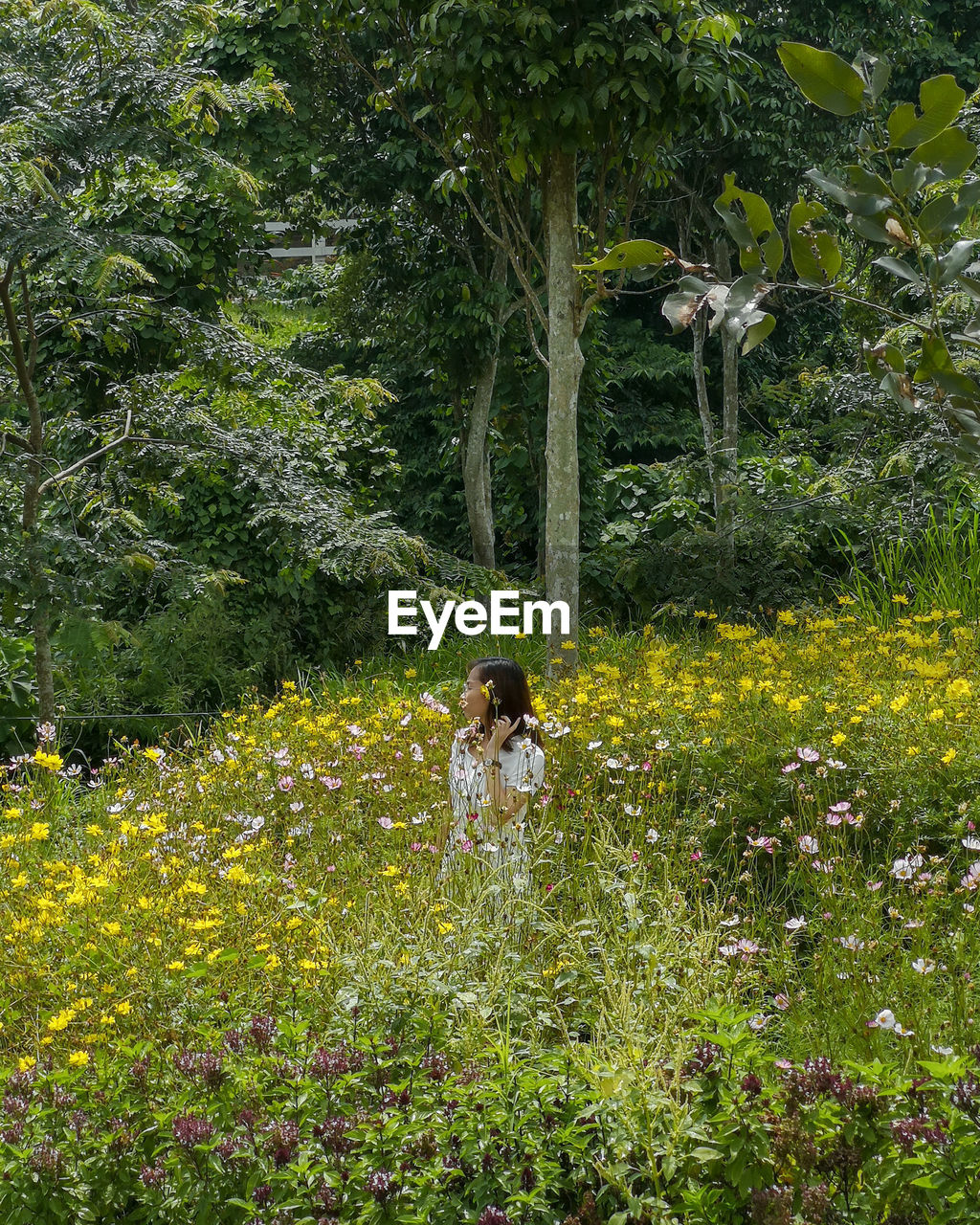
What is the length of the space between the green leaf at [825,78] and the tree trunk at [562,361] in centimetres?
526

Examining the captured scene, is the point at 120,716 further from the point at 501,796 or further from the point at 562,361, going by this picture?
the point at 501,796

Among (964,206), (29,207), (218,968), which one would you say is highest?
(29,207)

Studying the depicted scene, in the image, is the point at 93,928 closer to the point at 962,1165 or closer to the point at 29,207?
the point at 962,1165

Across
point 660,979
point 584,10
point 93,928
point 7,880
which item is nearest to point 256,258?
point 584,10

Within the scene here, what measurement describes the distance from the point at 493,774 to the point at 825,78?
285cm

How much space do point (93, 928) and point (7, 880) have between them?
2.97ft

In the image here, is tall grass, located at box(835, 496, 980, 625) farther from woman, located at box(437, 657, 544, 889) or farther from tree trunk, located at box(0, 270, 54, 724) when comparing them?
tree trunk, located at box(0, 270, 54, 724)

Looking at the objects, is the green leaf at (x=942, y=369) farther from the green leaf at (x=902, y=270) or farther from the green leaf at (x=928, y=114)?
the green leaf at (x=928, y=114)

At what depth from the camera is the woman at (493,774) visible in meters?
3.39

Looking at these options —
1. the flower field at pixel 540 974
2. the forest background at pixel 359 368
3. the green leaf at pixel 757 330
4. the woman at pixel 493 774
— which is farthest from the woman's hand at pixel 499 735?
the green leaf at pixel 757 330

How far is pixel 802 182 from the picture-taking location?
935 cm

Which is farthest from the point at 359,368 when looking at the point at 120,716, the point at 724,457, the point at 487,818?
the point at 487,818

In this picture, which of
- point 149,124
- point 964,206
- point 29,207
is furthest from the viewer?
point 149,124

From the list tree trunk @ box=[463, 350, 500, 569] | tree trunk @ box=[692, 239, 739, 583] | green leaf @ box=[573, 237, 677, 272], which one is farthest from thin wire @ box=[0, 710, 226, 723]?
green leaf @ box=[573, 237, 677, 272]
